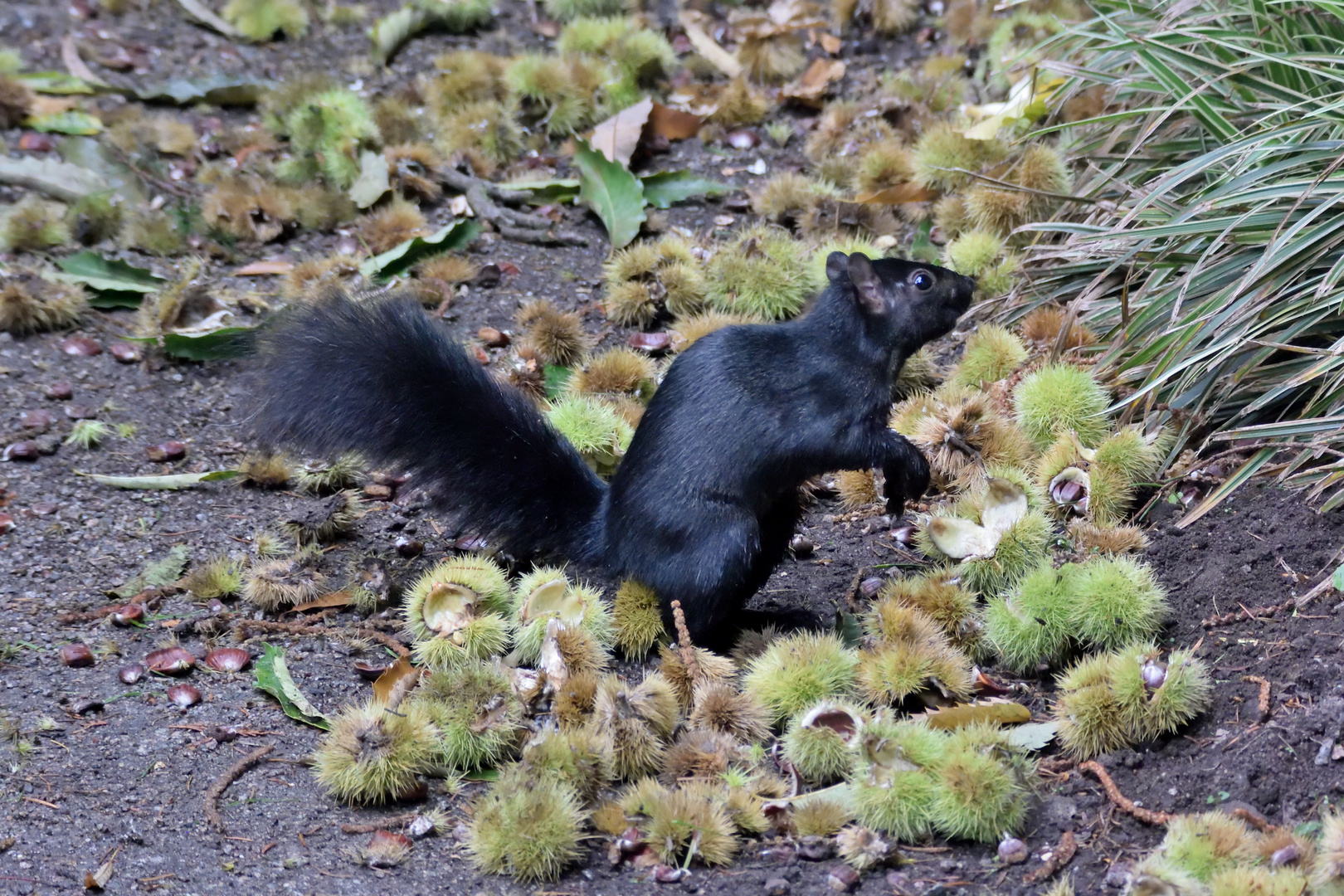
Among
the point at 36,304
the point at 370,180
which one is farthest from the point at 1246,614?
the point at 36,304

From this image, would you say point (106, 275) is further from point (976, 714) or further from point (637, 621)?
point (976, 714)

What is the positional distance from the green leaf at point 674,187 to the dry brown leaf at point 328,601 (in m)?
2.97

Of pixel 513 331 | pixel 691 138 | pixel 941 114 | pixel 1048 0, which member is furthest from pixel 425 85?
pixel 1048 0

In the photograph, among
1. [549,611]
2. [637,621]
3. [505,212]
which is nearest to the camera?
[549,611]

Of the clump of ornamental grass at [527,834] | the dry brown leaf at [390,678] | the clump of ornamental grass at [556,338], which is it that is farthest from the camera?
the clump of ornamental grass at [556,338]

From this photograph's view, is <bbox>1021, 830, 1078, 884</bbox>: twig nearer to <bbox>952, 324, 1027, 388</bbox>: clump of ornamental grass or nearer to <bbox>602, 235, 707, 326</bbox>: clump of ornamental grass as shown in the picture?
<bbox>952, 324, 1027, 388</bbox>: clump of ornamental grass

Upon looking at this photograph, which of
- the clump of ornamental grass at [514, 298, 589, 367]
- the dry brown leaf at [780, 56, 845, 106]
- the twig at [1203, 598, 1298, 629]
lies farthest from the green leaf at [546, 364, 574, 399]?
the dry brown leaf at [780, 56, 845, 106]

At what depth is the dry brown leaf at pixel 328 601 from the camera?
13.4ft

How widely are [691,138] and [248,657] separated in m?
4.14

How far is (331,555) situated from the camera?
438 centimetres

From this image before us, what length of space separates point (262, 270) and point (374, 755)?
3524 millimetres

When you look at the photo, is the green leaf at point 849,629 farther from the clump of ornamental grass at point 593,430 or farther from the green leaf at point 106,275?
the green leaf at point 106,275

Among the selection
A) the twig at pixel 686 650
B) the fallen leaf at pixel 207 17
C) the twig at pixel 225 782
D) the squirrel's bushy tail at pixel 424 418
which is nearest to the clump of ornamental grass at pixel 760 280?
the squirrel's bushy tail at pixel 424 418

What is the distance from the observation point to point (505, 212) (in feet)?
20.5
